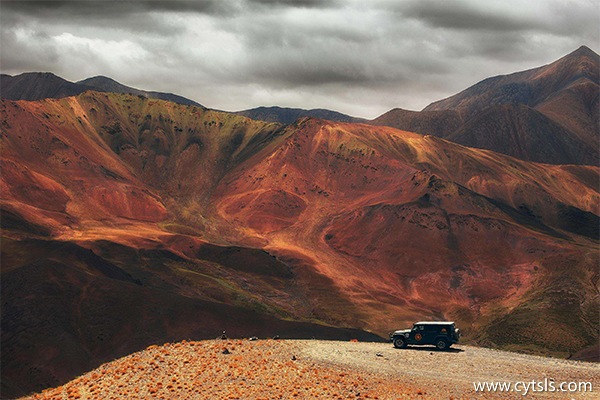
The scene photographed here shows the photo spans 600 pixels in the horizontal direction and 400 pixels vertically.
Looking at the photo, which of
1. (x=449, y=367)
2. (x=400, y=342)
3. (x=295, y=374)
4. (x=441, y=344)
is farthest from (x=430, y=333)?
(x=295, y=374)

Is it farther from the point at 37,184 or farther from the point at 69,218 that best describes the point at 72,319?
the point at 37,184

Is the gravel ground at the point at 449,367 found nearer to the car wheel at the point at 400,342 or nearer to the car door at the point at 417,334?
the car wheel at the point at 400,342

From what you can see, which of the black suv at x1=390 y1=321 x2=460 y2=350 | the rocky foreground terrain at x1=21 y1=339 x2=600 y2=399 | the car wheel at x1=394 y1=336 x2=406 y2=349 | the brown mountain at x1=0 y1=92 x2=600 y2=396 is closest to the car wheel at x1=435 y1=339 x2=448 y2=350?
the black suv at x1=390 y1=321 x2=460 y2=350

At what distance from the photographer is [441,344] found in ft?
140

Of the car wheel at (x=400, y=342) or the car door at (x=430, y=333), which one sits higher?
the car door at (x=430, y=333)

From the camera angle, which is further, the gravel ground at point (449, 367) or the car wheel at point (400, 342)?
the car wheel at point (400, 342)

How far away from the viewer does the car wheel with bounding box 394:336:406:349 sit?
1670 inches

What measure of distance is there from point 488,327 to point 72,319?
75335 millimetres

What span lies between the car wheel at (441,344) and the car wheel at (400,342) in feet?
7.45

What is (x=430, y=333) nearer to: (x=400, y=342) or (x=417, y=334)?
(x=417, y=334)

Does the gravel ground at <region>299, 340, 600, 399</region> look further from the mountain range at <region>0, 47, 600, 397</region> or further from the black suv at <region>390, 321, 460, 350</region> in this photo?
the mountain range at <region>0, 47, 600, 397</region>

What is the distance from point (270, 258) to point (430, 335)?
106902 mm

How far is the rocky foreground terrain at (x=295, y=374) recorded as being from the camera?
27.5 meters

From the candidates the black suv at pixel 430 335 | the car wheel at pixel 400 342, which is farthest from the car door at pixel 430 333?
the car wheel at pixel 400 342
